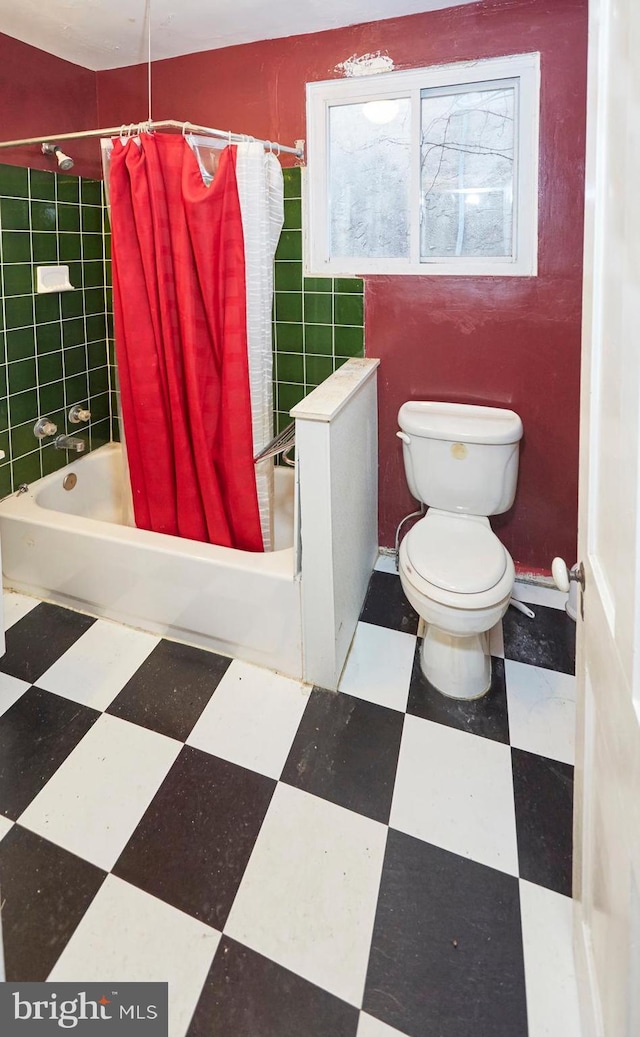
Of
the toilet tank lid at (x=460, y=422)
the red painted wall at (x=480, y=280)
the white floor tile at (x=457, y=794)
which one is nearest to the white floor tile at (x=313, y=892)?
the white floor tile at (x=457, y=794)

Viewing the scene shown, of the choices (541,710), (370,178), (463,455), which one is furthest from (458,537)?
(370,178)

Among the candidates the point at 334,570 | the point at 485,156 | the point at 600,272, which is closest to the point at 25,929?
the point at 334,570

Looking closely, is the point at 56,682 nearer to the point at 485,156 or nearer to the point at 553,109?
the point at 485,156

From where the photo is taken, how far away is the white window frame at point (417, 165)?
205 cm

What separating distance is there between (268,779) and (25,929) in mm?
594

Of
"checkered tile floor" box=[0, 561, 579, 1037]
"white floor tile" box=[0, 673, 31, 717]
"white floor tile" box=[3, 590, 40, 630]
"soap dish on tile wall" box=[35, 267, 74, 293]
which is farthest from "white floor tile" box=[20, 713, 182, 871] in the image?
"soap dish on tile wall" box=[35, 267, 74, 293]

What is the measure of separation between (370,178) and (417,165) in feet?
0.64

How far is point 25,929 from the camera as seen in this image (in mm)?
1185

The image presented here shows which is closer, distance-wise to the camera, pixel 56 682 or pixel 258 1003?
pixel 258 1003

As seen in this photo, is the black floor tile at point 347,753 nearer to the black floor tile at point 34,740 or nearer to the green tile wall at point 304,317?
the black floor tile at point 34,740

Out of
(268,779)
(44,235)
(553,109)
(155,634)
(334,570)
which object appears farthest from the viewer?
(44,235)

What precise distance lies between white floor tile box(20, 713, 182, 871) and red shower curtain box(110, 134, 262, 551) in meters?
0.76

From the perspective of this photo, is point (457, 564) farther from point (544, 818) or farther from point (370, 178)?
point (370, 178)

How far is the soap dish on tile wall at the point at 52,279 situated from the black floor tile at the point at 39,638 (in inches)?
49.2
